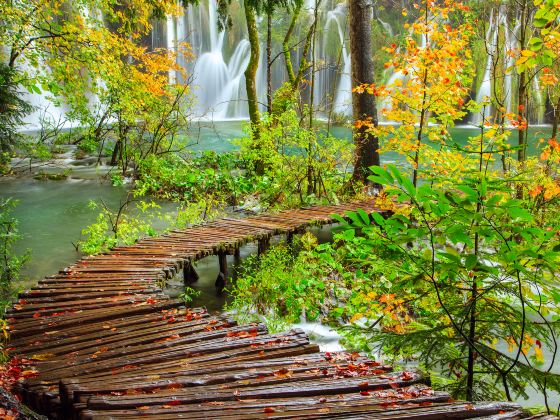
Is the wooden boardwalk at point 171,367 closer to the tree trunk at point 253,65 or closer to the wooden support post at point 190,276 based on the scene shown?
the wooden support post at point 190,276

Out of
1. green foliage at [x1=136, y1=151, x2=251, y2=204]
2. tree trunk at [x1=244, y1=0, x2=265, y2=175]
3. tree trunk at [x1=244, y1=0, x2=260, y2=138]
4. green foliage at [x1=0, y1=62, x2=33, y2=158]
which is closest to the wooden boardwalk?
green foliage at [x1=136, y1=151, x2=251, y2=204]

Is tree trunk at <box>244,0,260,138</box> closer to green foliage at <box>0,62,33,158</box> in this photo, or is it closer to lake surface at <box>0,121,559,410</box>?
lake surface at <box>0,121,559,410</box>

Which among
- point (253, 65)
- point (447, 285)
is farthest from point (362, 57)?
point (447, 285)

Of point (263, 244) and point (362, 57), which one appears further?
point (362, 57)

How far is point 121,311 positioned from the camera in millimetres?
4129

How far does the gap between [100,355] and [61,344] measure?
0.47 metres

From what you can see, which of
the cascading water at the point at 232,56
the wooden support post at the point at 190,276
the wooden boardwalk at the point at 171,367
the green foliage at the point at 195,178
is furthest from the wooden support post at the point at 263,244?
the cascading water at the point at 232,56

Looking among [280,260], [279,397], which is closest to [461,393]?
[279,397]

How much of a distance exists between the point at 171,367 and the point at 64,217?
367 inches

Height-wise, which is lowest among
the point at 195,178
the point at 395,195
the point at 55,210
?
the point at 55,210

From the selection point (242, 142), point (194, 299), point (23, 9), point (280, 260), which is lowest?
point (194, 299)

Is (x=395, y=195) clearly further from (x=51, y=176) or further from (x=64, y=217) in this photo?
(x=51, y=176)

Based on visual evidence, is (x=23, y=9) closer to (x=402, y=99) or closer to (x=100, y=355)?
(x=402, y=99)

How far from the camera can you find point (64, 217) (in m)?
11.3
